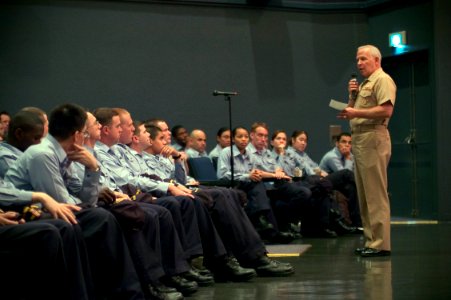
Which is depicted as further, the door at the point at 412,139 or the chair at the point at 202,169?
the door at the point at 412,139

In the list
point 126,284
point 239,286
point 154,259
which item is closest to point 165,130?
point 239,286

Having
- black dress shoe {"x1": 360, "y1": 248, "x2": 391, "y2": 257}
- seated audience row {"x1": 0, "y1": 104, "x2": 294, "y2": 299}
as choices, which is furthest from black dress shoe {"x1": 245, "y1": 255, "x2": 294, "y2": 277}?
black dress shoe {"x1": 360, "y1": 248, "x2": 391, "y2": 257}

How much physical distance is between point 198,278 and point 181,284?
14.6 inches

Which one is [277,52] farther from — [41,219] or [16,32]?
[41,219]

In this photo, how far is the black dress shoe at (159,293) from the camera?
4.06m

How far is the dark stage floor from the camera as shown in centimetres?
434

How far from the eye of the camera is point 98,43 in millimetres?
9117

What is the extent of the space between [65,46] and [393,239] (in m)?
4.22

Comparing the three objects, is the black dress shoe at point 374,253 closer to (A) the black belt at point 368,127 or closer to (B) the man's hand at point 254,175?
(A) the black belt at point 368,127

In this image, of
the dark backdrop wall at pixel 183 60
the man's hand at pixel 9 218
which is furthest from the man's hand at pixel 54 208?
the dark backdrop wall at pixel 183 60

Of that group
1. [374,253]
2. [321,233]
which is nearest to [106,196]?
[374,253]

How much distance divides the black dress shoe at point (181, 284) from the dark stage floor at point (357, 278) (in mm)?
44

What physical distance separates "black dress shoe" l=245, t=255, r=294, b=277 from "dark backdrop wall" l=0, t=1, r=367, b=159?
4.31 meters

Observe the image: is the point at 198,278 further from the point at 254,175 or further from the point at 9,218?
the point at 254,175
